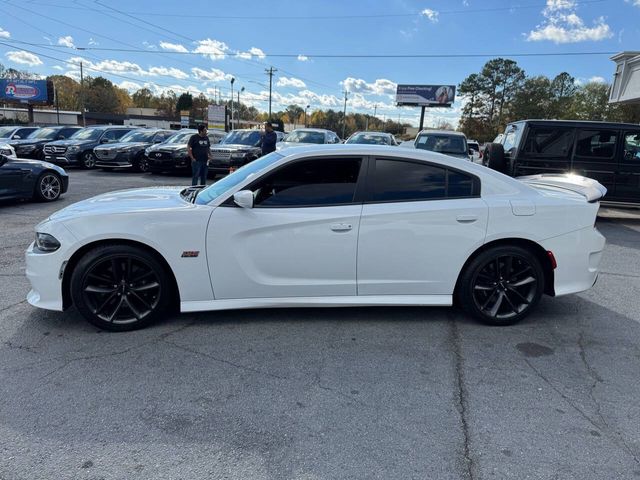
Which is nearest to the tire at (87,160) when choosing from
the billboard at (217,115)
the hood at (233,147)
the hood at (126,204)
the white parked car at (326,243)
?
the hood at (233,147)

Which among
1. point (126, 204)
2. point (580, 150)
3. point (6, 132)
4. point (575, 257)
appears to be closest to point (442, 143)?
point (580, 150)

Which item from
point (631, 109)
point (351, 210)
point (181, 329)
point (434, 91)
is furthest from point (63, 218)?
point (434, 91)

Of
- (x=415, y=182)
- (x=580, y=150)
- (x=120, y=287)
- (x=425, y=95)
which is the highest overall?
(x=425, y=95)

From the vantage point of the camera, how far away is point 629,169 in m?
9.16

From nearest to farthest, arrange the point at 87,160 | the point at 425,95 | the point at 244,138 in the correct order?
the point at 244,138 < the point at 87,160 < the point at 425,95

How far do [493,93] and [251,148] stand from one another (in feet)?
217

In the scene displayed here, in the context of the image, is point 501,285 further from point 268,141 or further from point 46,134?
point 46,134

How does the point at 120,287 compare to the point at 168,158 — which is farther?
the point at 168,158

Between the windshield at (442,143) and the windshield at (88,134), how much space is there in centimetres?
1317

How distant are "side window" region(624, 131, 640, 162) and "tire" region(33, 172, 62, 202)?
12.0 m

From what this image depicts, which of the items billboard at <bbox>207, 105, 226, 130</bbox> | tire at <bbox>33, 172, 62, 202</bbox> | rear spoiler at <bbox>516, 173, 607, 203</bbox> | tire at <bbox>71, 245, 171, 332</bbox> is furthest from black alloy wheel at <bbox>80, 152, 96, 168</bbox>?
billboard at <bbox>207, 105, 226, 130</bbox>

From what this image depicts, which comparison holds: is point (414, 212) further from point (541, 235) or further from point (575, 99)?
point (575, 99)

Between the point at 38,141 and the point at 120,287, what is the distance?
17.9 meters

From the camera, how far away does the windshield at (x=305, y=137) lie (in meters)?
15.7
